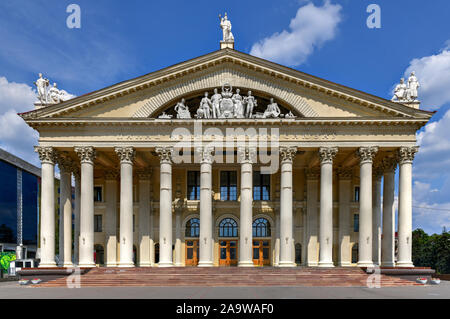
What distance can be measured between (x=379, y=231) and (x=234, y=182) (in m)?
15.2

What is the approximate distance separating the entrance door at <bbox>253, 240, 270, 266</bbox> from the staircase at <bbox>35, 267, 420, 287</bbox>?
1045 cm

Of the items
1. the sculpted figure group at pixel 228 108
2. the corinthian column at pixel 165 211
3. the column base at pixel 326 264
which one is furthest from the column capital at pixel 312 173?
the corinthian column at pixel 165 211

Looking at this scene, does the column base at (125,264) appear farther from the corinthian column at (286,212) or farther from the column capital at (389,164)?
the column capital at (389,164)

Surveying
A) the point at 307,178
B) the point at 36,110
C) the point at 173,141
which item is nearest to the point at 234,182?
the point at 307,178

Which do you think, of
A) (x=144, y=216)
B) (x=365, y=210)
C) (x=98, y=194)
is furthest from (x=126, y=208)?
(x=365, y=210)

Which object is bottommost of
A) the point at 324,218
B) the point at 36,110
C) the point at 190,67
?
the point at 324,218

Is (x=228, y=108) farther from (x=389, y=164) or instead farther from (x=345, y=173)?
(x=389, y=164)

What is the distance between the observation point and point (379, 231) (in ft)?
137

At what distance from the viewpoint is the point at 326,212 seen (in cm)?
3662

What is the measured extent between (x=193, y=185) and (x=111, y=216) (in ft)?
29.4

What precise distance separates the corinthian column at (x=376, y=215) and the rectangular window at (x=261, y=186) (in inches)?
419

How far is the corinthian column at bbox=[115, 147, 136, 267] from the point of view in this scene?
3634 centimetres

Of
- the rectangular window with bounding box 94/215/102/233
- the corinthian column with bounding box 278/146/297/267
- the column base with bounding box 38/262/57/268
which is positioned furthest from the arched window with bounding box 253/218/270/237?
the column base with bounding box 38/262/57/268
